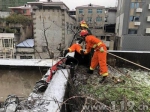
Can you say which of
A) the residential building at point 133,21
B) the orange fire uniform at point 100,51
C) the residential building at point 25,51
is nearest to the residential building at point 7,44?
the residential building at point 25,51

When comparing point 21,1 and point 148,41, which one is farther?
point 21,1

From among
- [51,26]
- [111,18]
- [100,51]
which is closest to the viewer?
[100,51]

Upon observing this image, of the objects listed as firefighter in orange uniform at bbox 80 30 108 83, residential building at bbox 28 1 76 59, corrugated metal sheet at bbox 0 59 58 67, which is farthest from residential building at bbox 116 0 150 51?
corrugated metal sheet at bbox 0 59 58 67

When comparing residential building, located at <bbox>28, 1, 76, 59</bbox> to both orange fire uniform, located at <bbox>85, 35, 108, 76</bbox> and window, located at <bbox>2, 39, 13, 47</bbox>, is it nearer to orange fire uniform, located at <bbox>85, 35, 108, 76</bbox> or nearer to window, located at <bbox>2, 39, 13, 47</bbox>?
window, located at <bbox>2, 39, 13, 47</bbox>

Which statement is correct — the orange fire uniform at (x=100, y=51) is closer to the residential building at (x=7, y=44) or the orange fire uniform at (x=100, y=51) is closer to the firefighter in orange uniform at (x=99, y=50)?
the firefighter in orange uniform at (x=99, y=50)

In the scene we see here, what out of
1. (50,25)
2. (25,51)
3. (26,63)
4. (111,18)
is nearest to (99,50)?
(26,63)

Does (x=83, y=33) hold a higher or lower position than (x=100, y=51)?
higher

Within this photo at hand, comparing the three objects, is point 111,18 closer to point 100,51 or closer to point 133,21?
point 133,21

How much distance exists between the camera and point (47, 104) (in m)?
1.73

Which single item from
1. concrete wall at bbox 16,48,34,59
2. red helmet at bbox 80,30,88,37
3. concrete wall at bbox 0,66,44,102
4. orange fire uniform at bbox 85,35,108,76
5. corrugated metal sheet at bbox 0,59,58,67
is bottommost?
concrete wall at bbox 16,48,34,59

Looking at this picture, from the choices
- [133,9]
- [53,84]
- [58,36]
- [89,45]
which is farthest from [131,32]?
[53,84]

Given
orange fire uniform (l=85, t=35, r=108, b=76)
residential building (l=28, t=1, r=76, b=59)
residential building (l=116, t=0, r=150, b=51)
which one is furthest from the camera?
residential building (l=116, t=0, r=150, b=51)

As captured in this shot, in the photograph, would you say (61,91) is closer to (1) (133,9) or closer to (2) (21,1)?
(1) (133,9)

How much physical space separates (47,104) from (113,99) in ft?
6.01
